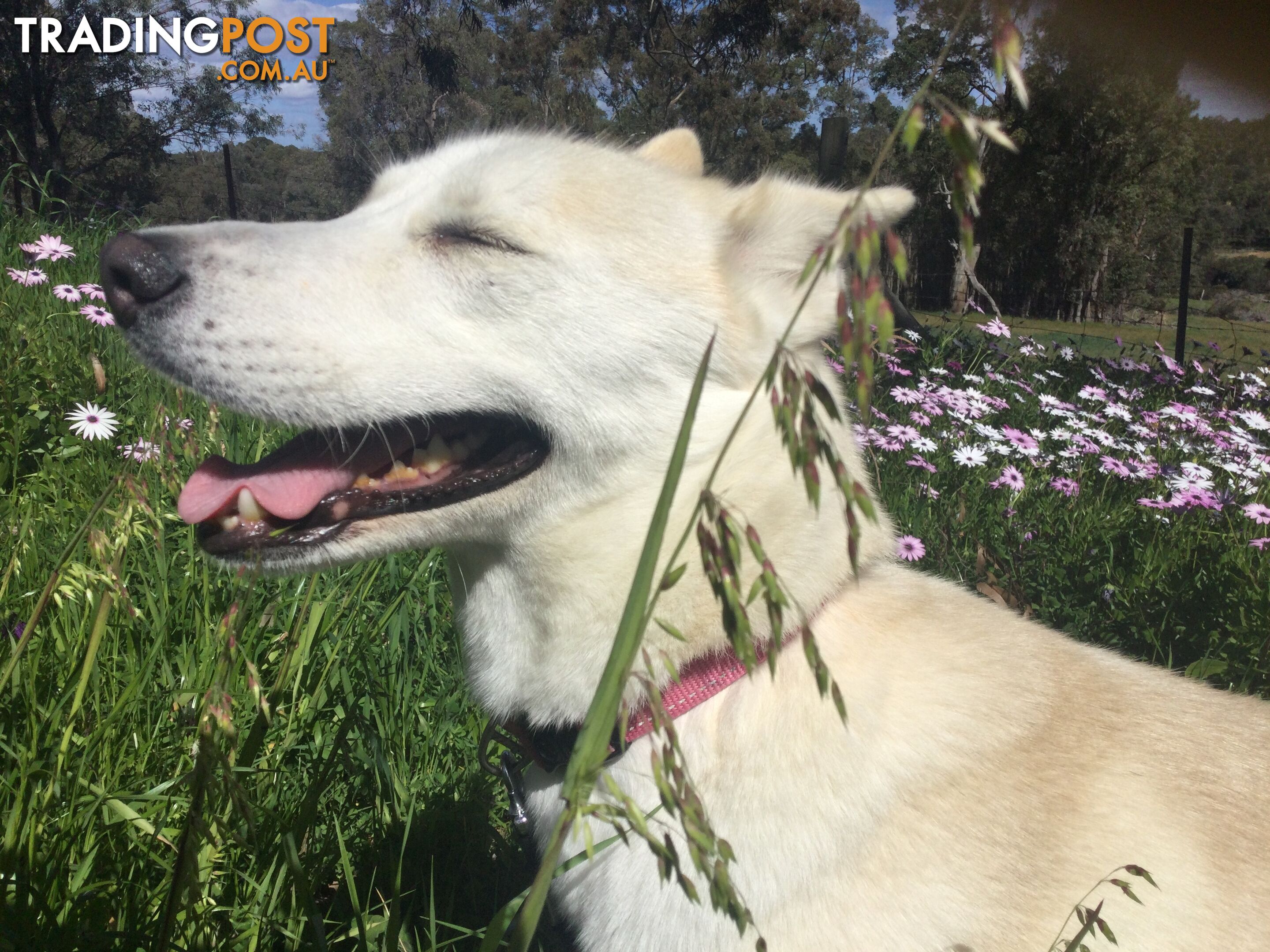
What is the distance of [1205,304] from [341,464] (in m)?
19.4

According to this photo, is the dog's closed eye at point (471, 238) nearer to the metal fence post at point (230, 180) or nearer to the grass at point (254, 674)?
the grass at point (254, 674)

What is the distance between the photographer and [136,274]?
5.43ft

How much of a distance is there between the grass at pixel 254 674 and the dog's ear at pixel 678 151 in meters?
1.50

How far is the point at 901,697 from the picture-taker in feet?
5.61

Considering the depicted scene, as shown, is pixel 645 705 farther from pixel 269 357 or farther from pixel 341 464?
pixel 269 357

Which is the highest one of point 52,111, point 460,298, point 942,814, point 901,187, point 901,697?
point 901,187

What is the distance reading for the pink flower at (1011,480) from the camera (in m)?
3.56

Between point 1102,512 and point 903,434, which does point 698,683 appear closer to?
point 903,434

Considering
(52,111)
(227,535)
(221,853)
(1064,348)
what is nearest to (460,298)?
(227,535)

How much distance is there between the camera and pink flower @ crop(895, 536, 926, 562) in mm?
3002

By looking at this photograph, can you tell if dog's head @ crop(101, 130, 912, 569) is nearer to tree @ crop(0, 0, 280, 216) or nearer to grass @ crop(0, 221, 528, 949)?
grass @ crop(0, 221, 528, 949)

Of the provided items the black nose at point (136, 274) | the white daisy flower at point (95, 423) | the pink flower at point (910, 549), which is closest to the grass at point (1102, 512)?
the pink flower at point (910, 549)

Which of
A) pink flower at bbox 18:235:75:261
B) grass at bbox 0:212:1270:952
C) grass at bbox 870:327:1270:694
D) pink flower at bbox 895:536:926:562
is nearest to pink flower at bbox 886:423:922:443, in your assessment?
grass at bbox 870:327:1270:694

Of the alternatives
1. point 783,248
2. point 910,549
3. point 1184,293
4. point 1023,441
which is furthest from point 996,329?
point 1184,293
